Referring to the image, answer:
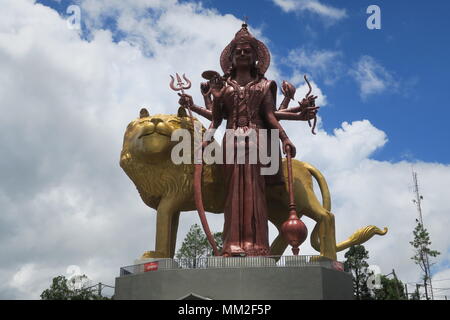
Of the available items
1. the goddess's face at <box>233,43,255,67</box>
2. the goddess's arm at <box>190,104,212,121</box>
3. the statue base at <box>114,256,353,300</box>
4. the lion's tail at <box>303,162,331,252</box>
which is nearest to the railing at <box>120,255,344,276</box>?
the statue base at <box>114,256,353,300</box>

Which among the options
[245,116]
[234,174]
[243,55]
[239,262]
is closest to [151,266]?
[239,262]

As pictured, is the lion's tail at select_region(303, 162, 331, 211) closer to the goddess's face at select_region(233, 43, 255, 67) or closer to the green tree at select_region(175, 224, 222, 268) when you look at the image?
the goddess's face at select_region(233, 43, 255, 67)

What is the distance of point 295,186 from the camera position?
14555mm

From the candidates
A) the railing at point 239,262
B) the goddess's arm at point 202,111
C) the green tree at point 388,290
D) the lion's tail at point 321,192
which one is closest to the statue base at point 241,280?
the railing at point 239,262

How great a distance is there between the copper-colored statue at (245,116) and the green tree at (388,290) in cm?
1613

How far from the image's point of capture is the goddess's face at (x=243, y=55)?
14.8 meters

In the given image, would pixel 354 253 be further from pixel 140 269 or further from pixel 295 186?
pixel 140 269

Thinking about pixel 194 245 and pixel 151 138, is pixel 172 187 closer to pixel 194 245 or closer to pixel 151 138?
pixel 151 138

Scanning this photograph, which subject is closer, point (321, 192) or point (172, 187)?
point (172, 187)

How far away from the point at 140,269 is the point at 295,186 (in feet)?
15.5

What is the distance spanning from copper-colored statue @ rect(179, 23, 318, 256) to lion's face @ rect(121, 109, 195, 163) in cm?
98

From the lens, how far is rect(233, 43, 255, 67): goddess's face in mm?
14781

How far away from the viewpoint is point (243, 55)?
1476 centimetres

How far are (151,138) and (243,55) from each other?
3419 mm
